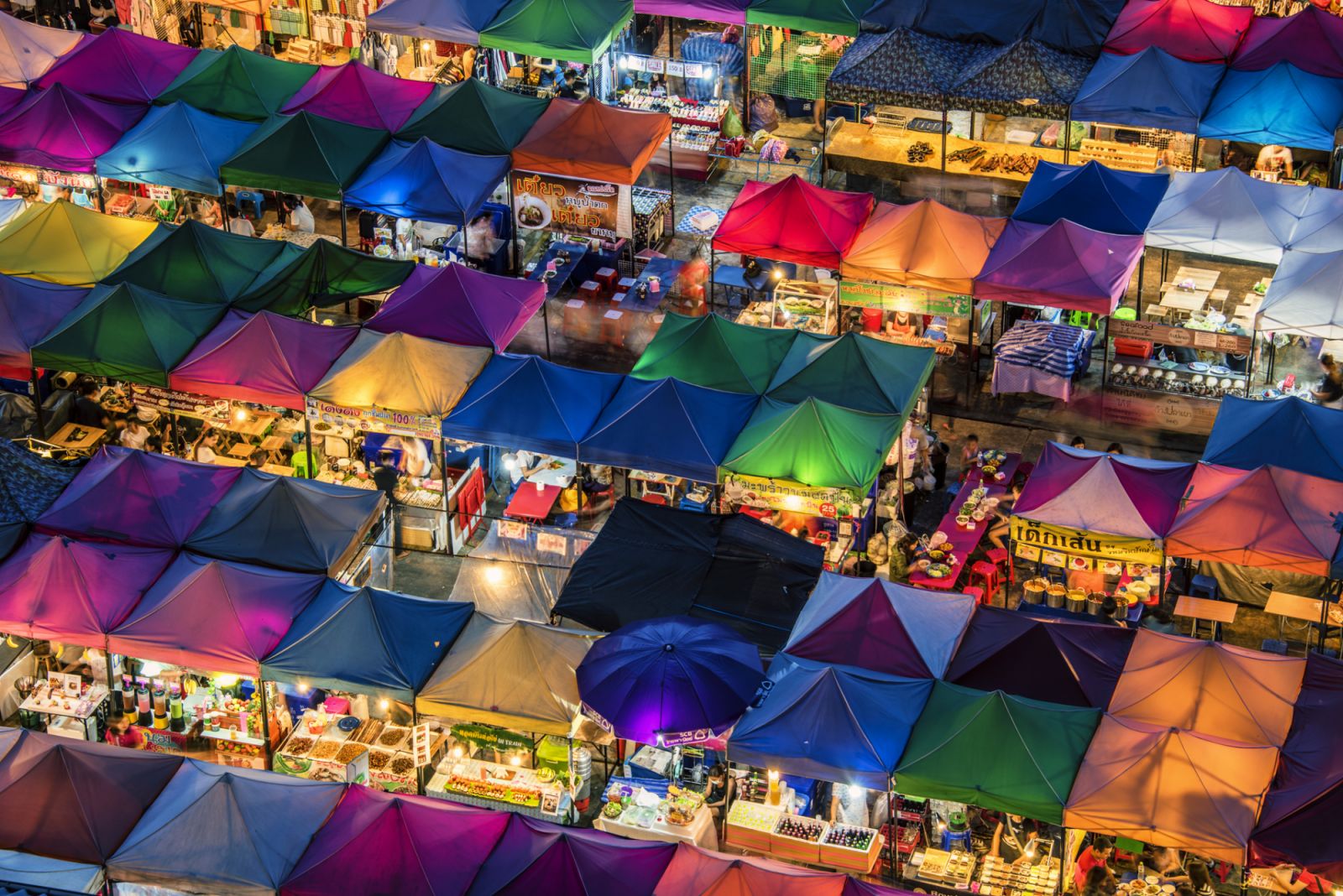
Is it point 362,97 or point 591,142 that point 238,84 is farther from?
point 591,142

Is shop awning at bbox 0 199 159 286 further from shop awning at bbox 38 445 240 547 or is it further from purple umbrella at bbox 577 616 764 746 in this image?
purple umbrella at bbox 577 616 764 746

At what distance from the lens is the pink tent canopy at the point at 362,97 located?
38.5 metres

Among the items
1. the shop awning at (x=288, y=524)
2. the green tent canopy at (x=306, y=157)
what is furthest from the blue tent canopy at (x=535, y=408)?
the green tent canopy at (x=306, y=157)

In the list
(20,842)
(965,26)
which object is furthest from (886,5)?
(20,842)

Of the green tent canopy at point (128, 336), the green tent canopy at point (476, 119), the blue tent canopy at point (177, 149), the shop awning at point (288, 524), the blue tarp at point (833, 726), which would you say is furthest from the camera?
the green tent canopy at point (476, 119)

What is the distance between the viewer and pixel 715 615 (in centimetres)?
2761

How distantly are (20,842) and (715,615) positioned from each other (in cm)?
902

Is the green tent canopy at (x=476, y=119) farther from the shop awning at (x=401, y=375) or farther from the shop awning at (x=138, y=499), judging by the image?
the shop awning at (x=138, y=499)

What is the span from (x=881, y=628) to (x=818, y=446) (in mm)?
3941

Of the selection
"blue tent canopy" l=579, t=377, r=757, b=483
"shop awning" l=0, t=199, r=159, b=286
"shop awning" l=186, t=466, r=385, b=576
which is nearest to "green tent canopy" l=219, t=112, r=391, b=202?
"shop awning" l=0, t=199, r=159, b=286

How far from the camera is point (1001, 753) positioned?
25.2m

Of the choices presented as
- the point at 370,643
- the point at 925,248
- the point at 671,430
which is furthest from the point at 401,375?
the point at 925,248

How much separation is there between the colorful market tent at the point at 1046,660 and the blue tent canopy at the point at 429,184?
44.0ft

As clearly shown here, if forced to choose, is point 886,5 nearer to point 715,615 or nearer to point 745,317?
point 745,317
